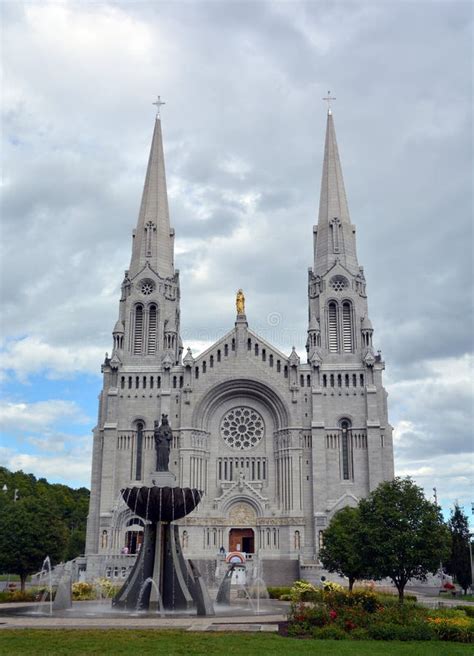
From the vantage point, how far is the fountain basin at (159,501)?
104 feet

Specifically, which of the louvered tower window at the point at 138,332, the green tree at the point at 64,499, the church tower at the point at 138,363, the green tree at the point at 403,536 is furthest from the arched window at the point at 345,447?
the green tree at the point at 64,499

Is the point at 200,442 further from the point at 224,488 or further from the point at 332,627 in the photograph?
the point at 332,627

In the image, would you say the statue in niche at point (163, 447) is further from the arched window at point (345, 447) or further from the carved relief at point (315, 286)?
the carved relief at point (315, 286)

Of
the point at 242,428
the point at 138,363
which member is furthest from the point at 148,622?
the point at 138,363

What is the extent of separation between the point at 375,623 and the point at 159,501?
11.4 metres

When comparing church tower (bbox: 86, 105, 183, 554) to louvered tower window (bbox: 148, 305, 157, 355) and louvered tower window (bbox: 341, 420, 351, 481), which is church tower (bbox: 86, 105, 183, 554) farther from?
louvered tower window (bbox: 341, 420, 351, 481)

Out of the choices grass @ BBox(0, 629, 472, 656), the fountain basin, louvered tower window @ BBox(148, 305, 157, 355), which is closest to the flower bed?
grass @ BBox(0, 629, 472, 656)

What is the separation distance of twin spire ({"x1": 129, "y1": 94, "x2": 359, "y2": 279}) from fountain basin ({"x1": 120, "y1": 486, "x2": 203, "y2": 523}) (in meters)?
43.2

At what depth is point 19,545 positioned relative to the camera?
49.1 meters

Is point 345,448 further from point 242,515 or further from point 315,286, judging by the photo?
point 315,286

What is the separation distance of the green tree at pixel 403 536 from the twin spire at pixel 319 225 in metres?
37.2

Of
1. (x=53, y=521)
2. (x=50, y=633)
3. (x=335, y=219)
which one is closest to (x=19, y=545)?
(x=53, y=521)

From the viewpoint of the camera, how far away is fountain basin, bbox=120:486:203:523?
31.5 metres

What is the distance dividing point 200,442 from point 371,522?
1253 inches
